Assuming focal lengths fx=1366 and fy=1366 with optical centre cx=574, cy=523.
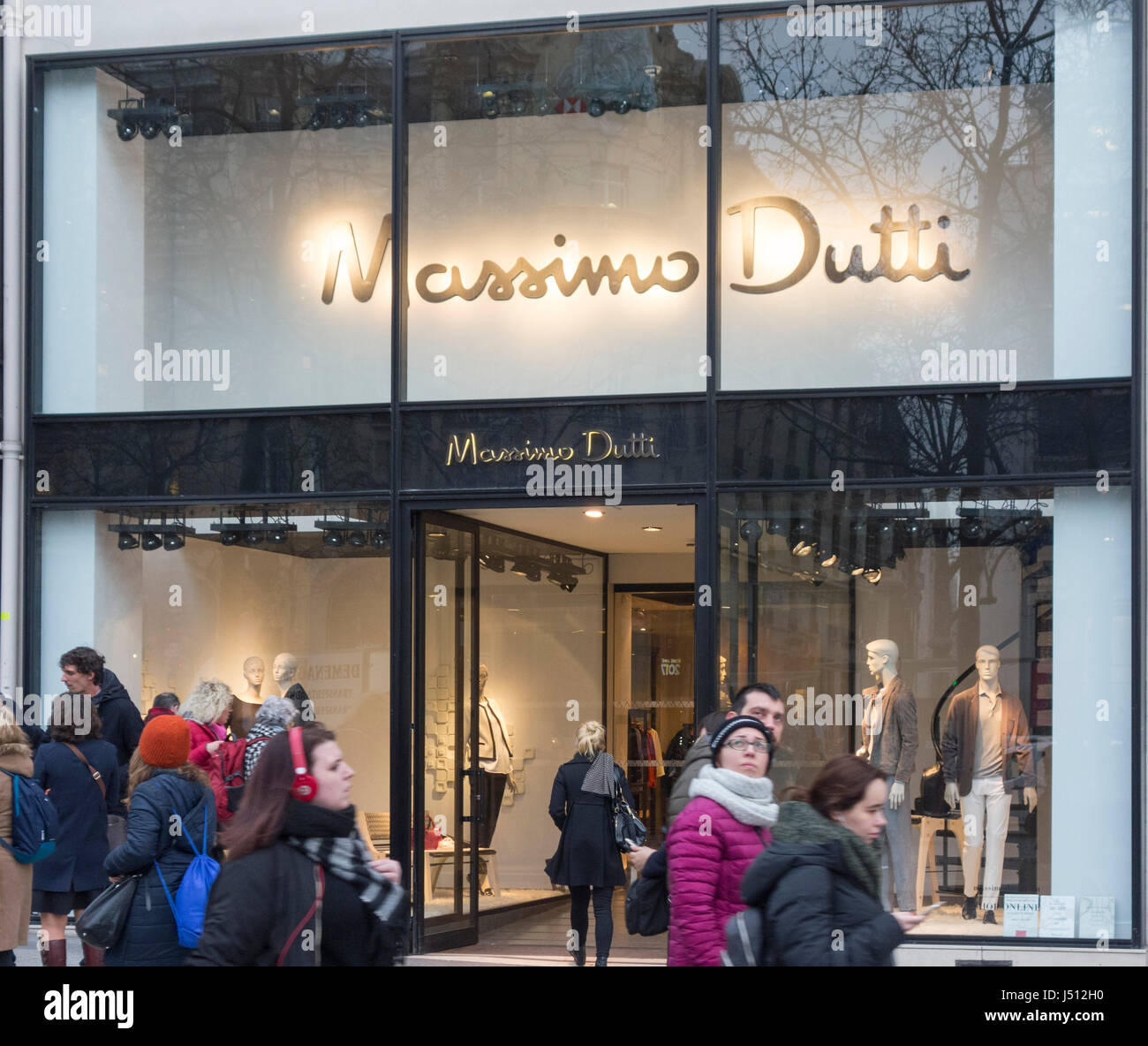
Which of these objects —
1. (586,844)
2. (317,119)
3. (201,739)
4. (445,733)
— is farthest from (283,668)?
(317,119)

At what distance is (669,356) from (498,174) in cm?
198

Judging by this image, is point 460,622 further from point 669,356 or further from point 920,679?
point 920,679

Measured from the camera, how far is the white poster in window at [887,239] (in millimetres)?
9031

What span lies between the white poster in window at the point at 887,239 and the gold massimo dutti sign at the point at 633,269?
2 centimetres

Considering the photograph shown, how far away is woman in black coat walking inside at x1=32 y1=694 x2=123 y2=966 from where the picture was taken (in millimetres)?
7359

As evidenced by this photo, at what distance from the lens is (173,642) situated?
10.4 m

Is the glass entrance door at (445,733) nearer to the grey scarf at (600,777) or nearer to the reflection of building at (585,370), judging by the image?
the reflection of building at (585,370)

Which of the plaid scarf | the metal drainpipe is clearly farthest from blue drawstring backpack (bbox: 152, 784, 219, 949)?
the metal drainpipe

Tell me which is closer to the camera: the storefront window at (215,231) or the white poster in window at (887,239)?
the white poster in window at (887,239)

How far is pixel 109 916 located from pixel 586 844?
369cm

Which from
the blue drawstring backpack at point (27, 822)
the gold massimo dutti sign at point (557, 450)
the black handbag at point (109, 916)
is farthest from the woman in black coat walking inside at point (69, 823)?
the gold massimo dutti sign at point (557, 450)

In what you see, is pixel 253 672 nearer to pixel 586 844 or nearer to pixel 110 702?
pixel 110 702

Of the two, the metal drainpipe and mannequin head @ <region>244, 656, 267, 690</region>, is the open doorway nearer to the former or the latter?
mannequin head @ <region>244, 656, 267, 690</region>
